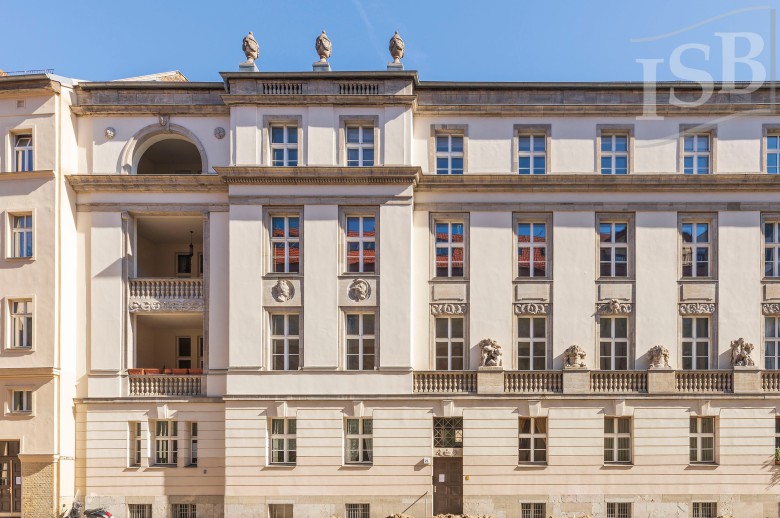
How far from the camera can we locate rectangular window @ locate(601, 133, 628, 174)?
27.1 meters

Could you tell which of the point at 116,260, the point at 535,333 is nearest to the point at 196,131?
A: the point at 116,260

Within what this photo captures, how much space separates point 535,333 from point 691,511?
28.4 ft

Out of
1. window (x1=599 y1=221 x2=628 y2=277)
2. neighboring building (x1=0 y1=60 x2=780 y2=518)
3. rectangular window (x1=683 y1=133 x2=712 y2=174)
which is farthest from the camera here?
rectangular window (x1=683 y1=133 x2=712 y2=174)

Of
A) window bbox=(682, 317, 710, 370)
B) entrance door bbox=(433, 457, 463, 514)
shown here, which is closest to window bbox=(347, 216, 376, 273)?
entrance door bbox=(433, 457, 463, 514)

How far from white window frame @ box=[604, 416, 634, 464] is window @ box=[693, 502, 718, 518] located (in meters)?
2.96

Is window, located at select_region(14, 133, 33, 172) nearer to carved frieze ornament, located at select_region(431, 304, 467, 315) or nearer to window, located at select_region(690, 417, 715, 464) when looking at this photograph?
carved frieze ornament, located at select_region(431, 304, 467, 315)

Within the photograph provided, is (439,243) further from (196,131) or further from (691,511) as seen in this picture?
(691,511)

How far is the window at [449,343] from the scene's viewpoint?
2667cm

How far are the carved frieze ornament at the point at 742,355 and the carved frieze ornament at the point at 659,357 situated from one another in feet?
8.33

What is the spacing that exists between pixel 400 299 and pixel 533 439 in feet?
24.2

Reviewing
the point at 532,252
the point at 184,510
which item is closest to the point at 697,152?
the point at 532,252

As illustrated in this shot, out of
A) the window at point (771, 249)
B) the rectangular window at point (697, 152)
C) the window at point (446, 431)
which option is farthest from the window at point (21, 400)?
the window at point (771, 249)

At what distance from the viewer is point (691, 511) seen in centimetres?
2564

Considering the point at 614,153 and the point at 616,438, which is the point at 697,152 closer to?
the point at 614,153
